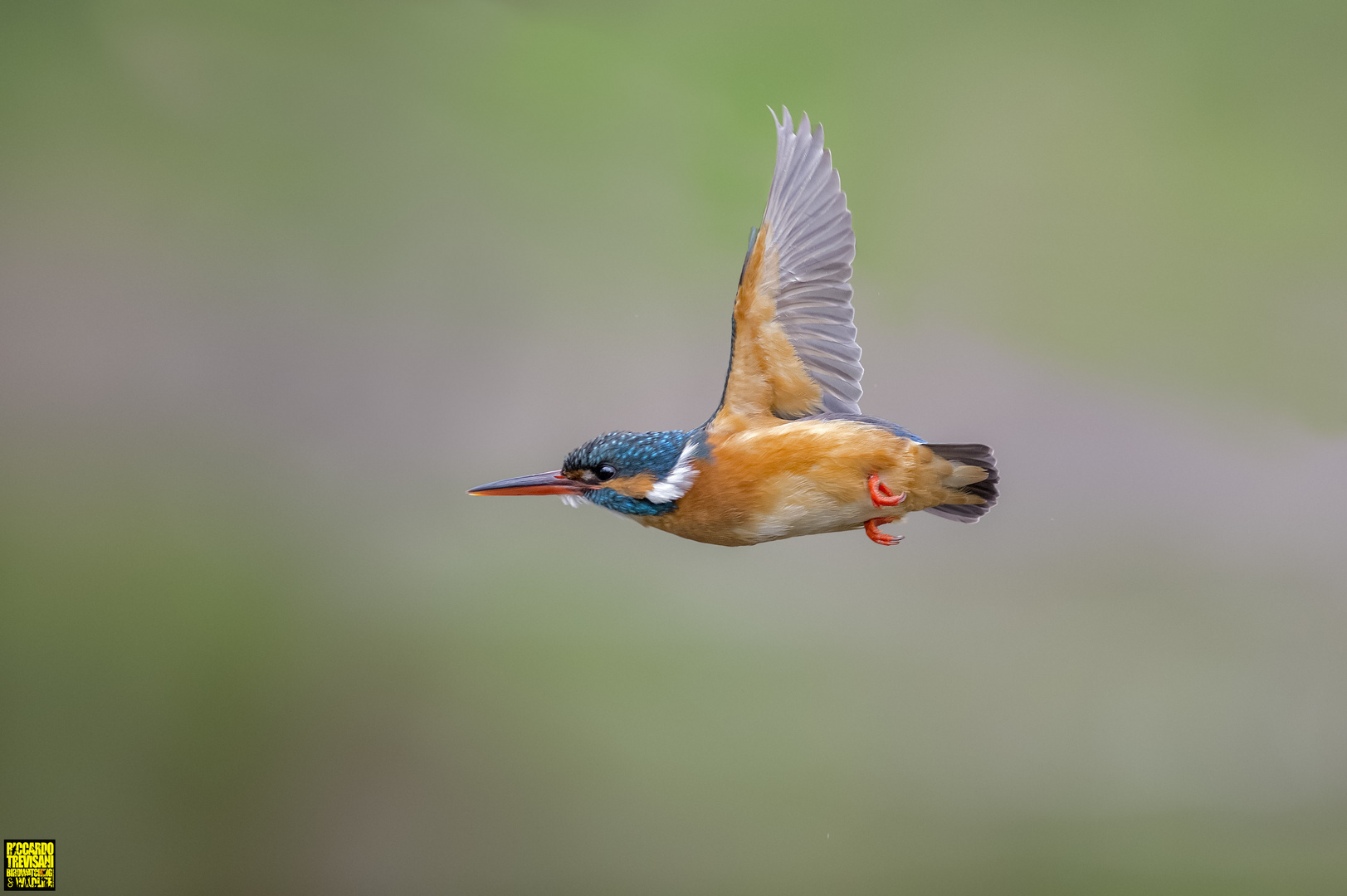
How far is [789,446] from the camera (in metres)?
1.41

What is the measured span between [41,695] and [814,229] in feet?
8.02

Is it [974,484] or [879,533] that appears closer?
[974,484]

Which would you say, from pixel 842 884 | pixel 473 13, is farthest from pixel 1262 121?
pixel 842 884

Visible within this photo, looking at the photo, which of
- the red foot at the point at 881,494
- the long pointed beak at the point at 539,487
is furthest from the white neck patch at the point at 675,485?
the red foot at the point at 881,494

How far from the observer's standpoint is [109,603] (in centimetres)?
272

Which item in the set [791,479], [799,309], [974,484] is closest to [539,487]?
[791,479]

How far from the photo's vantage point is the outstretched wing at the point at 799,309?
148 centimetres

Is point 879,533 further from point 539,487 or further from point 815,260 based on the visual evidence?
point 539,487

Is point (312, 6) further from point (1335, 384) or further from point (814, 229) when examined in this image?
point (1335, 384)

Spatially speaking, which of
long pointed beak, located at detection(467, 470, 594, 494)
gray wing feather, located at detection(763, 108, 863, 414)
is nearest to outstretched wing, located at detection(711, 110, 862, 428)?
gray wing feather, located at detection(763, 108, 863, 414)

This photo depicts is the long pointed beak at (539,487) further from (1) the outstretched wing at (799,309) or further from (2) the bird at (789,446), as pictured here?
(1) the outstretched wing at (799,309)

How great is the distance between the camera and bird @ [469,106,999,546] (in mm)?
1386

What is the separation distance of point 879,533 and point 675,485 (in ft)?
1.23

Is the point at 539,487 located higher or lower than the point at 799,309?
lower
